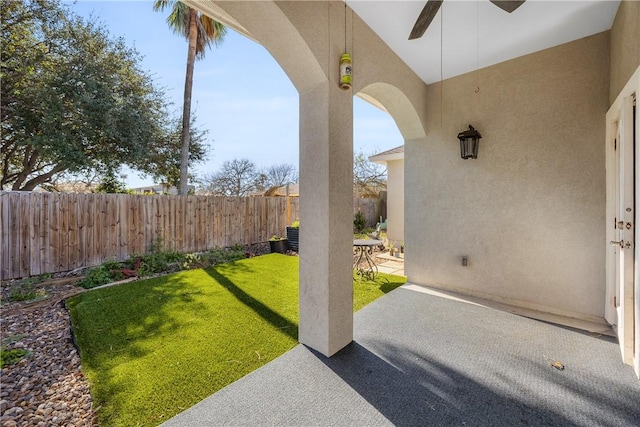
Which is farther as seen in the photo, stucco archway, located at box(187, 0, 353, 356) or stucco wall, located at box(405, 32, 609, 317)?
stucco wall, located at box(405, 32, 609, 317)

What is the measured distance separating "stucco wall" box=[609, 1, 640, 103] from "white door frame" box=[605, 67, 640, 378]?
0.17 meters

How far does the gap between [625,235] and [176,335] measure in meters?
4.62

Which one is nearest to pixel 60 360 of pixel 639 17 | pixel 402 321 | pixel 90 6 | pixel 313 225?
pixel 313 225

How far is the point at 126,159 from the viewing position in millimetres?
7828

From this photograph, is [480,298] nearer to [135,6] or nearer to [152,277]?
[152,277]

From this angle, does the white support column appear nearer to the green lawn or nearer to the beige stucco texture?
the beige stucco texture

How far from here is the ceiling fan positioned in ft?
8.40

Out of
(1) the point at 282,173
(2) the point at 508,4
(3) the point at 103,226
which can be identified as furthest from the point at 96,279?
(1) the point at 282,173

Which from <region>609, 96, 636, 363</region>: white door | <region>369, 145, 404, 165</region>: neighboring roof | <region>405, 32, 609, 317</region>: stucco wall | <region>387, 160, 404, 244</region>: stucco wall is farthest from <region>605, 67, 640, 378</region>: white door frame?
<region>387, 160, 404, 244</region>: stucco wall

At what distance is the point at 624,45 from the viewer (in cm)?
262

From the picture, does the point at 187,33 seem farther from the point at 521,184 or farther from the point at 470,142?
the point at 521,184

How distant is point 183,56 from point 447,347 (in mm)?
10509

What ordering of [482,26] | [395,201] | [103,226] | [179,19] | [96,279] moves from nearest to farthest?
1. [482,26]
2. [96,279]
3. [103,226]
4. [395,201]
5. [179,19]

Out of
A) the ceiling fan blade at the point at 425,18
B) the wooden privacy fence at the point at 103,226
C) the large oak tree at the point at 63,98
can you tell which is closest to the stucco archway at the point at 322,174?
the ceiling fan blade at the point at 425,18
